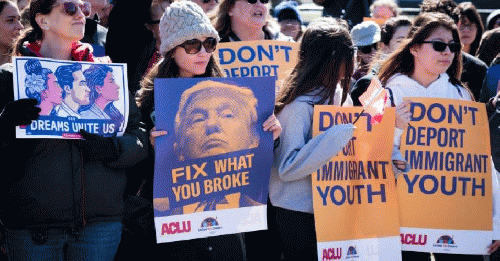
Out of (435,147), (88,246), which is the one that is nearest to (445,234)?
(435,147)

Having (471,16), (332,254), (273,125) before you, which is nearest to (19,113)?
(273,125)

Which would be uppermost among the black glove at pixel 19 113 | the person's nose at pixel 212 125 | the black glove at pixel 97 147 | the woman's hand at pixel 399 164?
the black glove at pixel 19 113

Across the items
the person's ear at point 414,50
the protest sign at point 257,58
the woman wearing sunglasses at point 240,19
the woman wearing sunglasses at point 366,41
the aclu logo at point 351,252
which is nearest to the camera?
the aclu logo at point 351,252

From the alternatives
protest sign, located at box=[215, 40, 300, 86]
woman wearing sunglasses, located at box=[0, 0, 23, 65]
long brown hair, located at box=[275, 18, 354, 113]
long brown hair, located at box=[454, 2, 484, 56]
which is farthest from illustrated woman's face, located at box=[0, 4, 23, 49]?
long brown hair, located at box=[454, 2, 484, 56]

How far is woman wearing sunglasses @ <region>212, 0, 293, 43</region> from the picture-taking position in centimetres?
581

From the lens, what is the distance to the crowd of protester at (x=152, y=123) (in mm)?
3963

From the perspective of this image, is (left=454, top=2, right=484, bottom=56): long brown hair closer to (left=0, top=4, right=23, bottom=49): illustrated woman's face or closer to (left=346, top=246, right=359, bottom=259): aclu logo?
(left=346, top=246, right=359, bottom=259): aclu logo

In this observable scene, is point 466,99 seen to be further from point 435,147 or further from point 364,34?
point 364,34

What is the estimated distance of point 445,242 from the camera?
482cm

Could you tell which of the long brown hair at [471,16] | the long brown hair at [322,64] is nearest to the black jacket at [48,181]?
the long brown hair at [322,64]

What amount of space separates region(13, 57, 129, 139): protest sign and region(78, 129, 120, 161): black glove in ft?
0.18

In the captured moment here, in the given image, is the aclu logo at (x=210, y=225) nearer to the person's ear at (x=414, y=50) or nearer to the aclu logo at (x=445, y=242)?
the aclu logo at (x=445, y=242)

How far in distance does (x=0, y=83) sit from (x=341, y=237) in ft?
6.61

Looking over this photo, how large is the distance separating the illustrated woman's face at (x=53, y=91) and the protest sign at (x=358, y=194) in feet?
4.53
